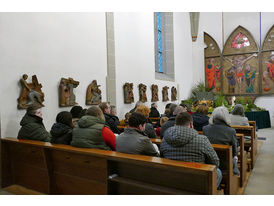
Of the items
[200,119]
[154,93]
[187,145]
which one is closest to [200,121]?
[200,119]

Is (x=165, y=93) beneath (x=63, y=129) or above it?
above

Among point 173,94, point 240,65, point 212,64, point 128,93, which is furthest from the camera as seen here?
point 212,64

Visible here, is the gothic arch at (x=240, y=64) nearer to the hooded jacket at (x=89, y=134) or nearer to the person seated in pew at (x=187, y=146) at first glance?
the person seated in pew at (x=187, y=146)

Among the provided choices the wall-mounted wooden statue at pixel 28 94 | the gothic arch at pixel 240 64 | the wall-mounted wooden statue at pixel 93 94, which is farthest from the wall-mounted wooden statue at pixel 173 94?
the wall-mounted wooden statue at pixel 28 94

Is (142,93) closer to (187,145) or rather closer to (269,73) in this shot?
(187,145)

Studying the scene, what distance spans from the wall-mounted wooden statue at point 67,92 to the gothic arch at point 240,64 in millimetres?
10572

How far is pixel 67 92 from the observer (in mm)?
5223

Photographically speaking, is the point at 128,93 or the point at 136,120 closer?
the point at 136,120

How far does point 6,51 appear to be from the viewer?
4125 millimetres

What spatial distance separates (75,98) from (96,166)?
308cm

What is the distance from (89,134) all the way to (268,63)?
1229cm

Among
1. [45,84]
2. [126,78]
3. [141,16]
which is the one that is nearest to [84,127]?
[45,84]

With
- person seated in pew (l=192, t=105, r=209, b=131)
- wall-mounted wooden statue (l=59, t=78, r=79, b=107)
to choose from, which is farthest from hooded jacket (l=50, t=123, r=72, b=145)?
person seated in pew (l=192, t=105, r=209, b=131)

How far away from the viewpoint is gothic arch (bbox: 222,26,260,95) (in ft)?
42.0
